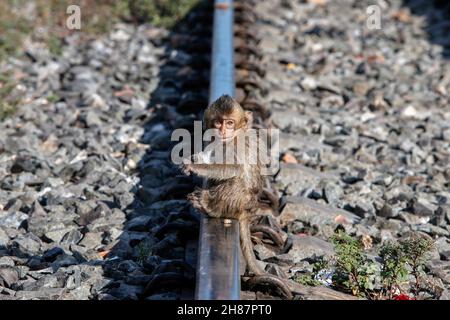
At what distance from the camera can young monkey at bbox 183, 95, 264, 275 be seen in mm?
5203

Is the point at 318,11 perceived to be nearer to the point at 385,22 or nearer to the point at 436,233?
the point at 385,22

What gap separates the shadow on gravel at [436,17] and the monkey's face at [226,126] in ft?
17.5

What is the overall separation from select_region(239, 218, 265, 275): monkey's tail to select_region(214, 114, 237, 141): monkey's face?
0.51m

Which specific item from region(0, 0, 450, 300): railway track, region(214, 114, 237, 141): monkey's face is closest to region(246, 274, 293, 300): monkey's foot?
region(0, 0, 450, 300): railway track

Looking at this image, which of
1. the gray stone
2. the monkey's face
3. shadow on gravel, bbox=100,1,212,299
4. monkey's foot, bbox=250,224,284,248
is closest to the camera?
shadow on gravel, bbox=100,1,212,299

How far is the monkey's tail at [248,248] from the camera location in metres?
4.98

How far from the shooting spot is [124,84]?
340 inches

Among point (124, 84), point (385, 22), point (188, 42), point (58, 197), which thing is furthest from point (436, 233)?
point (385, 22)

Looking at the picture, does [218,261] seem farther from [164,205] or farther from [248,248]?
[164,205]

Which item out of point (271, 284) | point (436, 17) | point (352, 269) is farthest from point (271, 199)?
point (436, 17)

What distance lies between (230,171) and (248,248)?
48 cm

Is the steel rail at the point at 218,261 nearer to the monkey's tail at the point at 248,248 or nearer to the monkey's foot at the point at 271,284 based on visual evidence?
the monkey's tail at the point at 248,248

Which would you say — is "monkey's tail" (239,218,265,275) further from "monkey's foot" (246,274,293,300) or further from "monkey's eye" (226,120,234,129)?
"monkey's eye" (226,120,234,129)
